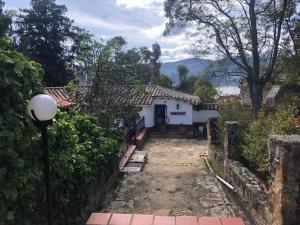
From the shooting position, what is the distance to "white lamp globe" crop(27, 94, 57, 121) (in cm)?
368

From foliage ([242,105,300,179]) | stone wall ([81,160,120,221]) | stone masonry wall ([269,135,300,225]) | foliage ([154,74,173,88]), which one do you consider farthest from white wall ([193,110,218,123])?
stone masonry wall ([269,135,300,225])

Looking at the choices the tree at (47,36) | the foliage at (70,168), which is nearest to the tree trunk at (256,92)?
the foliage at (70,168)

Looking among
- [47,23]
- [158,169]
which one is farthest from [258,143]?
[47,23]

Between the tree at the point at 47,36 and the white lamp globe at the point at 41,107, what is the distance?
26.6 metres

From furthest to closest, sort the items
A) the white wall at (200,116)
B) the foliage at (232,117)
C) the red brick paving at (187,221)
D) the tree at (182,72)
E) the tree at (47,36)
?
1. the tree at (182,72)
2. the tree at (47,36)
3. the white wall at (200,116)
4. the foliage at (232,117)
5. the red brick paving at (187,221)

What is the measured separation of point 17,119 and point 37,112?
26 cm

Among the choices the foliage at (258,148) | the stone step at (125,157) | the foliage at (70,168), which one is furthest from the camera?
the stone step at (125,157)

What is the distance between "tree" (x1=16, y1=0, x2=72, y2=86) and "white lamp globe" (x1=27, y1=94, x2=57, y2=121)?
87.3 ft

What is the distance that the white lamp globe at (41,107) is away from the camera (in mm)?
3682

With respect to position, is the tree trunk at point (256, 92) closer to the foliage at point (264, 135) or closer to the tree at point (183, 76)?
the foliage at point (264, 135)

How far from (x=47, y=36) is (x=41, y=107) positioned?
94.4 feet

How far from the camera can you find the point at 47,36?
30.5m

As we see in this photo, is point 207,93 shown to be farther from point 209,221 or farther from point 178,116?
point 209,221

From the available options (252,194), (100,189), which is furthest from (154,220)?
(100,189)
